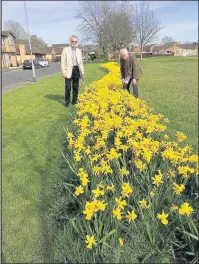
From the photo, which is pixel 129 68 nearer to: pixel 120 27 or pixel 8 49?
pixel 120 27

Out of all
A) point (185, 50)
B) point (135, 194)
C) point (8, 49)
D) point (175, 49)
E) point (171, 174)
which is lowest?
point (135, 194)

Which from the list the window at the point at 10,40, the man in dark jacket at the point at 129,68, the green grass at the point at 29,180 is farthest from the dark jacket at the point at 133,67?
the window at the point at 10,40

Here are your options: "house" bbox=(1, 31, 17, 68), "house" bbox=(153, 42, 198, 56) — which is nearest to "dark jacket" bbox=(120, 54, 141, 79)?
"house" bbox=(1, 31, 17, 68)

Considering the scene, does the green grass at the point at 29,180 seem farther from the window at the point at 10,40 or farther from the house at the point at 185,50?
the house at the point at 185,50

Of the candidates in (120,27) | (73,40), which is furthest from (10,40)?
(73,40)

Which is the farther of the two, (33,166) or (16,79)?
(16,79)

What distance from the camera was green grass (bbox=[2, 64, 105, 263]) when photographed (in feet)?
8.89

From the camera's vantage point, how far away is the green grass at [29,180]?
271 cm

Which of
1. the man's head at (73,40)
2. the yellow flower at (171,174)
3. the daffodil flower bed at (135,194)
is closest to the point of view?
the daffodil flower bed at (135,194)

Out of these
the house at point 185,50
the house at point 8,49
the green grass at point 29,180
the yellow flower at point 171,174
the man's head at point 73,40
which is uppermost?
the house at point 185,50

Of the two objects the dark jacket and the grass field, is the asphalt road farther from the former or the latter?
the dark jacket

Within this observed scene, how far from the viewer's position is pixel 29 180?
3969 mm

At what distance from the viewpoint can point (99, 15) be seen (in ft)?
182

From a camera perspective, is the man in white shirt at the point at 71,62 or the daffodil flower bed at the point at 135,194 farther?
the man in white shirt at the point at 71,62
